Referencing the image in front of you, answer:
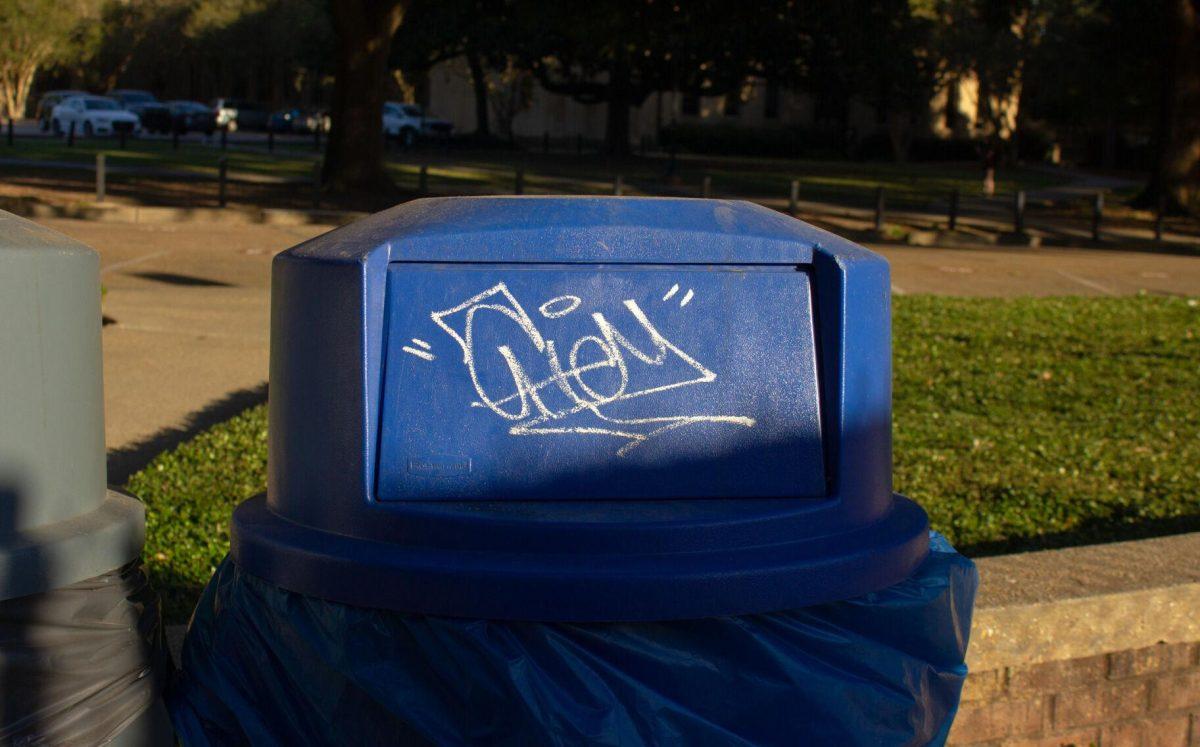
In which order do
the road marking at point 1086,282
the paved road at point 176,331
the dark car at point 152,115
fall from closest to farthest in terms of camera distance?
the paved road at point 176,331, the road marking at point 1086,282, the dark car at point 152,115

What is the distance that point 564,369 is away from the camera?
7.60 feet

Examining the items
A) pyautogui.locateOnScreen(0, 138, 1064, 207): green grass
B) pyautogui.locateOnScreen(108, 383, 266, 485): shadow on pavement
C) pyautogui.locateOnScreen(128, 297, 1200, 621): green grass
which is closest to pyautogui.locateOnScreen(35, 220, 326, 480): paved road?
pyautogui.locateOnScreen(108, 383, 266, 485): shadow on pavement

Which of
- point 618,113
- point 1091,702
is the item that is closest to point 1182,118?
point 618,113

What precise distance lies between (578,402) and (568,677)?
1.48 ft

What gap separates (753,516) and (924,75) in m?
44.9

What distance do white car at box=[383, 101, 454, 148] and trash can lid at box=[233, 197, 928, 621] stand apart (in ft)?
156

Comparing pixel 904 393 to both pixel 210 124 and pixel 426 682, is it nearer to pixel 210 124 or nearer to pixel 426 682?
pixel 426 682

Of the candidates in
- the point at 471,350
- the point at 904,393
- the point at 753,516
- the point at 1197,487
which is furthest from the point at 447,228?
the point at 904,393

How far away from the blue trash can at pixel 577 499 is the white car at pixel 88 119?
47.8m

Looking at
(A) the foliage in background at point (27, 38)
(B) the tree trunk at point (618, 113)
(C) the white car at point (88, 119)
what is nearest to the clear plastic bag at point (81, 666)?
(B) the tree trunk at point (618, 113)

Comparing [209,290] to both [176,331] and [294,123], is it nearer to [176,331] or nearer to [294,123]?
[176,331]

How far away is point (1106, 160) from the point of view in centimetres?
5675

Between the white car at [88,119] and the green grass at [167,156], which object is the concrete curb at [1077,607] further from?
the white car at [88,119]

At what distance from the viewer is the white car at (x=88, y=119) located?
4738 cm
